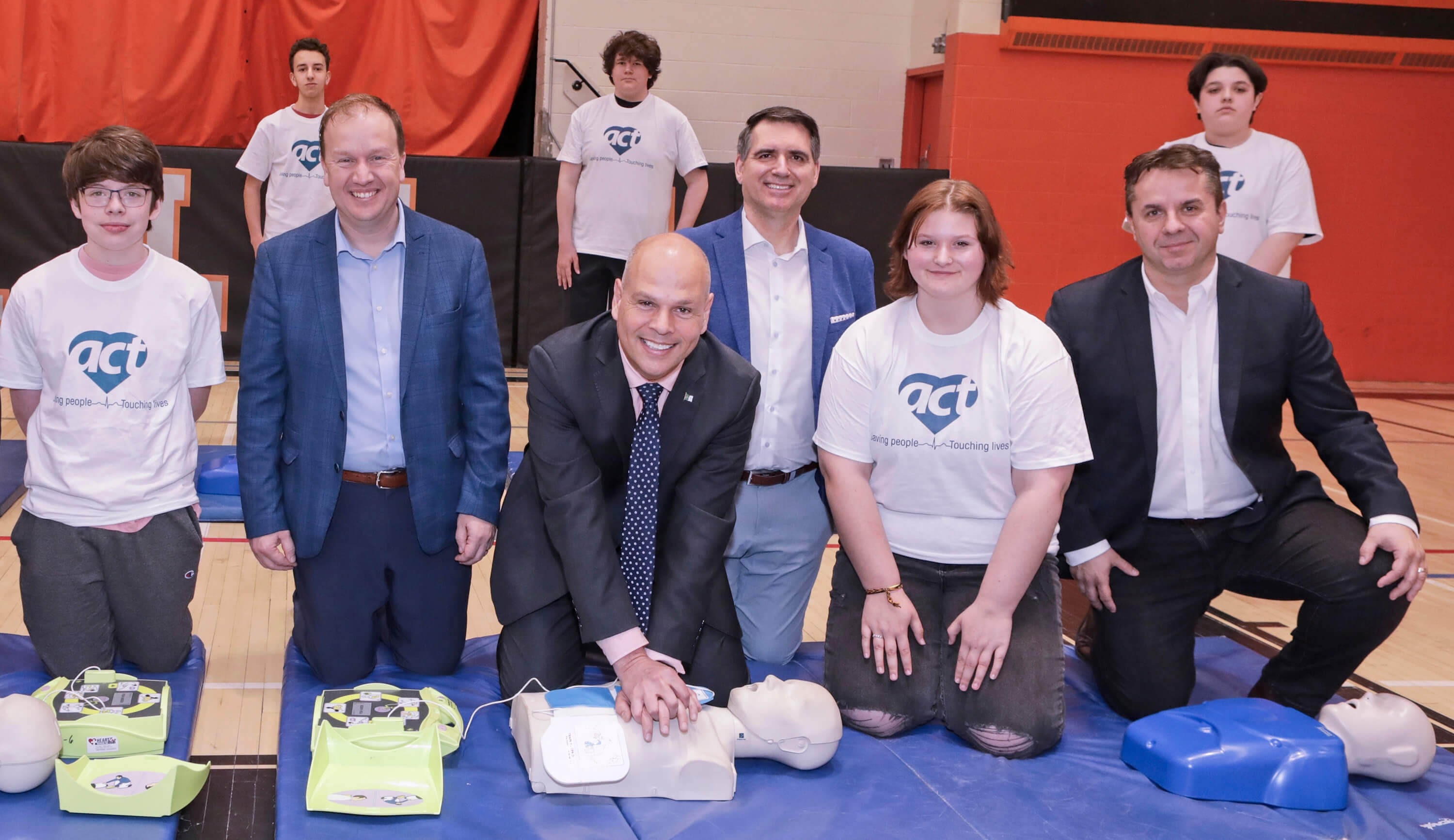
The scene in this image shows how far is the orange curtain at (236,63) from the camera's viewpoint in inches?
279

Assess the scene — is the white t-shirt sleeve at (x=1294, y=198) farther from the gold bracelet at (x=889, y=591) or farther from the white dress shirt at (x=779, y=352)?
the gold bracelet at (x=889, y=591)

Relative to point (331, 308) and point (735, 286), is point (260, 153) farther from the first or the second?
point (735, 286)

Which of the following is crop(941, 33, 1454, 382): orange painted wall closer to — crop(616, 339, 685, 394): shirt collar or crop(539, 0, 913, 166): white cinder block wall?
crop(539, 0, 913, 166): white cinder block wall

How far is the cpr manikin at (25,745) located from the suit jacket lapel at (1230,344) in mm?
2503

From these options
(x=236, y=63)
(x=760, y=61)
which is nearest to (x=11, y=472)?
(x=236, y=63)

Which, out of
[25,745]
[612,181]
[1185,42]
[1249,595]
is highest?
[1185,42]

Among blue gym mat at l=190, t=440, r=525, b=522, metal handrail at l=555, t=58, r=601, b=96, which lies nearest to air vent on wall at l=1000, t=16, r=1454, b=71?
metal handrail at l=555, t=58, r=601, b=96

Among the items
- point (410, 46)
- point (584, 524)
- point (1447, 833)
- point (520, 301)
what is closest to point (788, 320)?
point (584, 524)

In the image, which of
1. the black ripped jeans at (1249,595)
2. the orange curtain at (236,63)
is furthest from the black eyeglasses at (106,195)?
the orange curtain at (236,63)

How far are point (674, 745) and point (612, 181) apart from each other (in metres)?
3.79

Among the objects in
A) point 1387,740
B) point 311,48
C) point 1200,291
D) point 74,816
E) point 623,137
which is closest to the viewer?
point 74,816

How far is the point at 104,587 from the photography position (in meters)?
2.70

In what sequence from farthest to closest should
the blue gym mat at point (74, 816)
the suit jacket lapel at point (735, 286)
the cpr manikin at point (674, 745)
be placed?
the suit jacket lapel at point (735, 286), the cpr manikin at point (674, 745), the blue gym mat at point (74, 816)

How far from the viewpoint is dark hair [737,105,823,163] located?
310 centimetres
